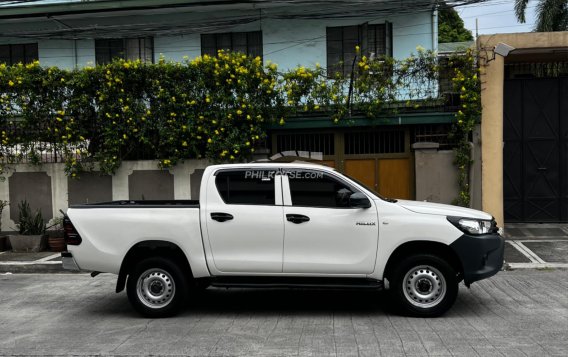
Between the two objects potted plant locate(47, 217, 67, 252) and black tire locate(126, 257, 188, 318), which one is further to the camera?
potted plant locate(47, 217, 67, 252)

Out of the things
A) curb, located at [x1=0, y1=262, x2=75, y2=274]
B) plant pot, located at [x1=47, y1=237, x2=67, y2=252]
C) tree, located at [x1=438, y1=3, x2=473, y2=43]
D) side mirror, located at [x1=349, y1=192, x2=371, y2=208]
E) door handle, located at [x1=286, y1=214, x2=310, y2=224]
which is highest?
tree, located at [x1=438, y1=3, x2=473, y2=43]

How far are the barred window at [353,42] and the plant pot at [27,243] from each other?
29.8ft

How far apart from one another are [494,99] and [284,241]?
26.1 ft

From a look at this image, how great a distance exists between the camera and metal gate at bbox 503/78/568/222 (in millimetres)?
13930

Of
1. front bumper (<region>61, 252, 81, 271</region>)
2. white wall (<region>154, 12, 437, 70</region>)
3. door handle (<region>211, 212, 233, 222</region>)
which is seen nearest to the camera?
door handle (<region>211, 212, 233, 222</region>)

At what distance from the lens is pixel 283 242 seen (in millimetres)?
6699

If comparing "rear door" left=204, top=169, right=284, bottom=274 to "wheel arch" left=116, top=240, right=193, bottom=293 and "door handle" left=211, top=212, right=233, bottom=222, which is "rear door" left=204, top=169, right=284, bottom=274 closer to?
"door handle" left=211, top=212, right=233, bottom=222

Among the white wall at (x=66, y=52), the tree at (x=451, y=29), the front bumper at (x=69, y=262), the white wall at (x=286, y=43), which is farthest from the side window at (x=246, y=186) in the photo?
the tree at (x=451, y=29)

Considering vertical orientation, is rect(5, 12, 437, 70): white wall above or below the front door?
above

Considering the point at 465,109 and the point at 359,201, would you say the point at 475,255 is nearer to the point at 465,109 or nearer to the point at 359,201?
the point at 359,201

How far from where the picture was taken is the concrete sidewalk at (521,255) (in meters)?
10.3

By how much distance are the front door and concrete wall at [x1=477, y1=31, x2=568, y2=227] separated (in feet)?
22.9

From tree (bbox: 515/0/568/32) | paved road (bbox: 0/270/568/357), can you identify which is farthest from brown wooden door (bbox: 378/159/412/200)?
tree (bbox: 515/0/568/32)

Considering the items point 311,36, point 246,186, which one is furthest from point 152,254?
point 311,36
